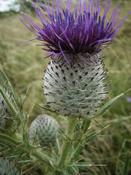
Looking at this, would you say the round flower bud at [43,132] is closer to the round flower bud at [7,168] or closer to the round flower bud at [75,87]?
the round flower bud at [7,168]

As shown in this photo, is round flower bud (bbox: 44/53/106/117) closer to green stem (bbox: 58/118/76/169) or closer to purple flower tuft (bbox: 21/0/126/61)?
purple flower tuft (bbox: 21/0/126/61)

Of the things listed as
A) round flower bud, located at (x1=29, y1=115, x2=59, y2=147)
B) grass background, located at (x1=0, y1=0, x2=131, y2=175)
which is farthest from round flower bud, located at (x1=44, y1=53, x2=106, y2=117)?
round flower bud, located at (x1=29, y1=115, x2=59, y2=147)

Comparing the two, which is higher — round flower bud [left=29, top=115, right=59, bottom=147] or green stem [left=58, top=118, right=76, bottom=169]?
round flower bud [left=29, top=115, right=59, bottom=147]

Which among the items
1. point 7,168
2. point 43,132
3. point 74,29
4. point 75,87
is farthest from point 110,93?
point 7,168

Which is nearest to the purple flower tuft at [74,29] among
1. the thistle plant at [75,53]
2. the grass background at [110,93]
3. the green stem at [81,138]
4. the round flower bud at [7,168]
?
the thistle plant at [75,53]

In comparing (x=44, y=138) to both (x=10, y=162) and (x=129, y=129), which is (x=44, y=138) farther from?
(x=129, y=129)
